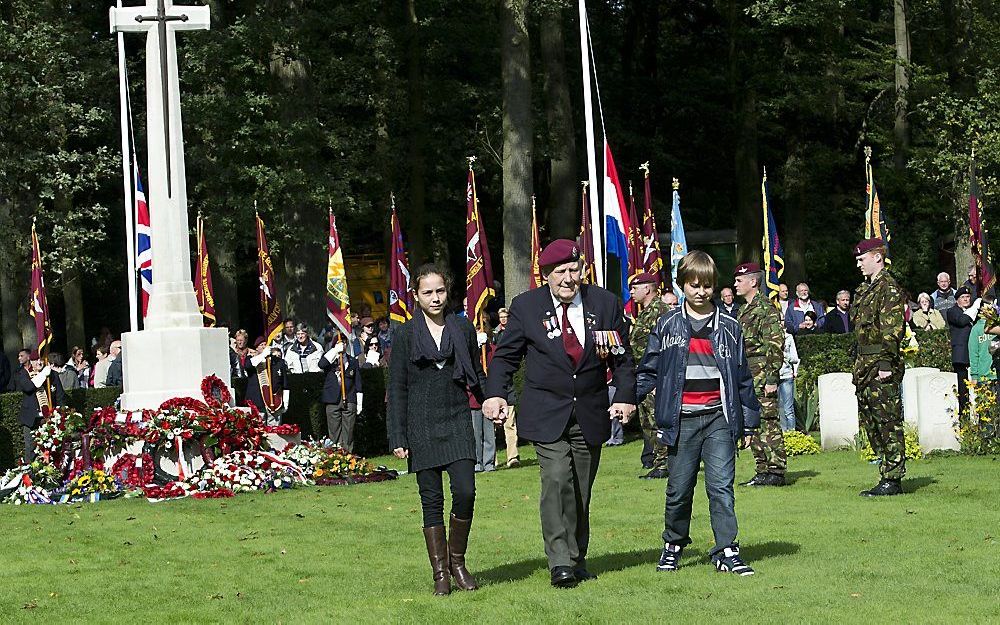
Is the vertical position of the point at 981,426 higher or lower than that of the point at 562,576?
higher

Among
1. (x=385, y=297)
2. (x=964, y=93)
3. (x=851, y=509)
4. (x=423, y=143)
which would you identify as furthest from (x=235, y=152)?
(x=851, y=509)

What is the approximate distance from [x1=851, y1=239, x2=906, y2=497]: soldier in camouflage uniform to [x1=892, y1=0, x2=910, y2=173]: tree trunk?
2315 cm

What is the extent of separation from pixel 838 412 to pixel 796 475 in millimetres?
3159

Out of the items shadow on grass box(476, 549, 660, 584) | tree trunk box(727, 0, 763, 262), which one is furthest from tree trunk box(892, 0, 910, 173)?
shadow on grass box(476, 549, 660, 584)

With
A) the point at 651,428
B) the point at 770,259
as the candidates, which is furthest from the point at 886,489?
the point at 770,259

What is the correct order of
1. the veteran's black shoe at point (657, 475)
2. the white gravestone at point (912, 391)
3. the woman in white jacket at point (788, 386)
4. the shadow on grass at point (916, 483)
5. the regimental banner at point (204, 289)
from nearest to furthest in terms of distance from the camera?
the shadow on grass at point (916, 483)
the veteran's black shoe at point (657, 475)
the white gravestone at point (912, 391)
the woman in white jacket at point (788, 386)
the regimental banner at point (204, 289)

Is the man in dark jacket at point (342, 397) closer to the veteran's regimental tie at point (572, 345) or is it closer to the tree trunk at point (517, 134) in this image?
the tree trunk at point (517, 134)

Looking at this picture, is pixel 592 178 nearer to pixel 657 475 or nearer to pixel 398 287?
pixel 657 475

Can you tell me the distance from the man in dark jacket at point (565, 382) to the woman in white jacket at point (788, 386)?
11.1 metres

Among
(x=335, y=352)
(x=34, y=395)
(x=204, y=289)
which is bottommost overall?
(x=34, y=395)

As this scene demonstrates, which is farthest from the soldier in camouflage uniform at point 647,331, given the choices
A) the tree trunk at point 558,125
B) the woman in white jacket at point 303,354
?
the tree trunk at point 558,125

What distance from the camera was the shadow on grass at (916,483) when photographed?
A: 14.1 m

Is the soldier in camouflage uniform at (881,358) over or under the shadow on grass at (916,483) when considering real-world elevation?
over

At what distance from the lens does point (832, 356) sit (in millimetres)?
24688
